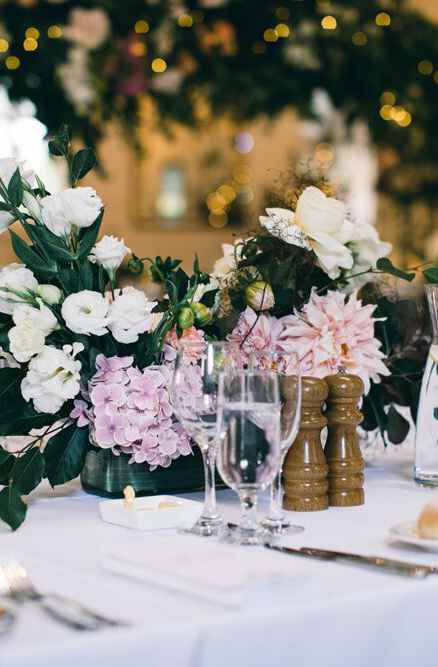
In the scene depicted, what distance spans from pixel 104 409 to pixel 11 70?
1.93 m

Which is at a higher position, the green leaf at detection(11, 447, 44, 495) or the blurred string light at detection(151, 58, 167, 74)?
the blurred string light at detection(151, 58, 167, 74)

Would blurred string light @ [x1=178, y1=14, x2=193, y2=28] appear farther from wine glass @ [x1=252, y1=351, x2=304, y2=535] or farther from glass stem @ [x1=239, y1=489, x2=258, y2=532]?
glass stem @ [x1=239, y1=489, x2=258, y2=532]

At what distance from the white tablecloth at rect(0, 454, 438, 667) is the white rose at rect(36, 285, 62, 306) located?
0.96 ft

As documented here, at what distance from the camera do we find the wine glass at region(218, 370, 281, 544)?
3.35 feet

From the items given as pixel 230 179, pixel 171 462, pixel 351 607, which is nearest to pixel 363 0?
pixel 171 462

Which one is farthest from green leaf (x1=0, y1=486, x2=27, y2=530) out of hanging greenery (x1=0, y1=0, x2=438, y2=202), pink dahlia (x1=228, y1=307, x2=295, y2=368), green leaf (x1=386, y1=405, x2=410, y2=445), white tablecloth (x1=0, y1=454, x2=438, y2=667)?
hanging greenery (x1=0, y1=0, x2=438, y2=202)

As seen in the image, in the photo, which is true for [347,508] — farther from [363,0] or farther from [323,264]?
[363,0]

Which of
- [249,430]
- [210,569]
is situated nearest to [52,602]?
[210,569]

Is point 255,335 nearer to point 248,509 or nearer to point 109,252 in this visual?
point 109,252

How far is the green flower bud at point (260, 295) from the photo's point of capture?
1.40 metres

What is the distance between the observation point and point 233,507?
1.31 m

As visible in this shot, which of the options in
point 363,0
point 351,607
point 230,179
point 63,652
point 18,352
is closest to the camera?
point 63,652


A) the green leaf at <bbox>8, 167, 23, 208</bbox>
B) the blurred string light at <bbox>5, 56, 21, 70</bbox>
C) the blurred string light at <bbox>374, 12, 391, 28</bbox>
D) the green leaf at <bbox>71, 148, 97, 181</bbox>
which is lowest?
the green leaf at <bbox>8, 167, 23, 208</bbox>

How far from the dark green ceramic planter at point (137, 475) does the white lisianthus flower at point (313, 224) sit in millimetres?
295
